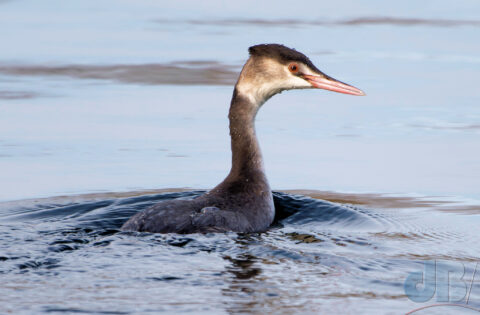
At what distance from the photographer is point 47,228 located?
8.01 meters

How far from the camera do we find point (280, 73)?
8.84 meters

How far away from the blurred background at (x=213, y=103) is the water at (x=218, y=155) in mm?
34

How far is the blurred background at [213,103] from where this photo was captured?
1014 centimetres

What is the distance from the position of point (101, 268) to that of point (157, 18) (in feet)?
39.4

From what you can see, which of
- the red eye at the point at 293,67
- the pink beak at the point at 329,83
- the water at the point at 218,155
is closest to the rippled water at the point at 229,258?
the water at the point at 218,155

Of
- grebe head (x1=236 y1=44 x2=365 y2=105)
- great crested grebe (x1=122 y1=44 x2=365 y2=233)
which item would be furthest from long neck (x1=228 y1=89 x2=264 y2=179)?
grebe head (x1=236 y1=44 x2=365 y2=105)

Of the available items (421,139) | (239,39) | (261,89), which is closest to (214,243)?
(261,89)

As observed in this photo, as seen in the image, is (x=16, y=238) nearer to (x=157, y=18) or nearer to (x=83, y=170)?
(x=83, y=170)

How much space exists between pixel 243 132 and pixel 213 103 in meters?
3.83

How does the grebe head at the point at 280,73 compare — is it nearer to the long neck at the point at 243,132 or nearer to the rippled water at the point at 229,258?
the long neck at the point at 243,132

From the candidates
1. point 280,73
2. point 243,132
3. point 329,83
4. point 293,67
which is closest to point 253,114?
point 243,132

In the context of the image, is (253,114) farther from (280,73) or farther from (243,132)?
(280,73)

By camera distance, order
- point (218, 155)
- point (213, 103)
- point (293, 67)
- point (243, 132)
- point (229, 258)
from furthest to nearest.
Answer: point (213, 103) → point (218, 155) → point (243, 132) → point (293, 67) → point (229, 258)

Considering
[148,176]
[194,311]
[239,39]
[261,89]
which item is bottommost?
[194,311]
